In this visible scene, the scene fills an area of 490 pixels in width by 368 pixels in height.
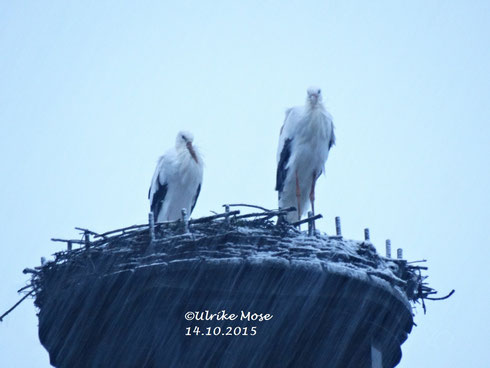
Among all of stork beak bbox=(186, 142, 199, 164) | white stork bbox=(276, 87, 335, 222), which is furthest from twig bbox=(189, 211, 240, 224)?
stork beak bbox=(186, 142, 199, 164)

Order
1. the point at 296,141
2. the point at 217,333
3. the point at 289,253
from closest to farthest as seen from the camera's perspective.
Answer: the point at 289,253 < the point at 217,333 < the point at 296,141

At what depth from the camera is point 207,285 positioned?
33.5 feet

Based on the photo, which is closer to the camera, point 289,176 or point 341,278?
point 341,278

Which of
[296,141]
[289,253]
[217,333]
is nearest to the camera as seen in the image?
[289,253]

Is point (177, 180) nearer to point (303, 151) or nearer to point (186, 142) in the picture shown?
point (186, 142)

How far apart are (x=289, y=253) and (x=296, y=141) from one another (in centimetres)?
281

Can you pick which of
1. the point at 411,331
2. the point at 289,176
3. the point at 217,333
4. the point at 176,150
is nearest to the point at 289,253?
the point at 217,333

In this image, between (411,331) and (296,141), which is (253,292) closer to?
(411,331)

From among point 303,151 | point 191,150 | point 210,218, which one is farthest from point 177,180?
point 210,218

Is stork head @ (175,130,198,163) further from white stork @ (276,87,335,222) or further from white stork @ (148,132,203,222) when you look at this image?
white stork @ (276,87,335,222)

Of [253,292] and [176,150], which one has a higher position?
[176,150]

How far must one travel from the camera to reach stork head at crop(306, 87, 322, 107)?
1265cm

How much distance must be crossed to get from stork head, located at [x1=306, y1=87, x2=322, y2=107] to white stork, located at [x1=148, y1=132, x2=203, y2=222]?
139 cm

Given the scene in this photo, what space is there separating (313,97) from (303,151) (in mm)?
569
